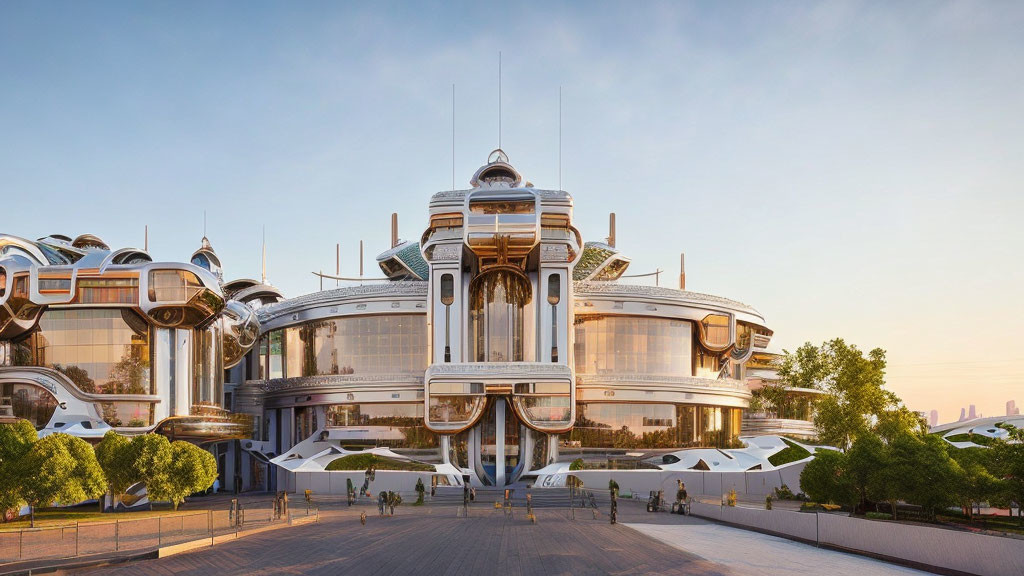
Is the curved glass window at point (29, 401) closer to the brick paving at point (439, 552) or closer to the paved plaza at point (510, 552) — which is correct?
the brick paving at point (439, 552)

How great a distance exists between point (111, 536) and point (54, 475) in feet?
41.9

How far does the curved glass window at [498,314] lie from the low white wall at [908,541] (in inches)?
1628

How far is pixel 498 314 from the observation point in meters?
81.6

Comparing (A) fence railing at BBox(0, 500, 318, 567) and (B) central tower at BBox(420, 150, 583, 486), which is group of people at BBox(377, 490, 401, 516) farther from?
(B) central tower at BBox(420, 150, 583, 486)

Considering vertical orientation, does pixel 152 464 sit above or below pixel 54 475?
below

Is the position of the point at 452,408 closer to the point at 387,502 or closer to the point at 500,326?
the point at 500,326

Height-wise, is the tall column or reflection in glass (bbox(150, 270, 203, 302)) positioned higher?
reflection in glass (bbox(150, 270, 203, 302))

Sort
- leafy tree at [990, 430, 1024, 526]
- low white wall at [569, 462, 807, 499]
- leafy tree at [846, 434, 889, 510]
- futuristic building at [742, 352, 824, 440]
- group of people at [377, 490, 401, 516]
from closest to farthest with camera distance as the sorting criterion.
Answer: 1. leafy tree at [990, 430, 1024, 526]
2. leafy tree at [846, 434, 889, 510]
3. group of people at [377, 490, 401, 516]
4. low white wall at [569, 462, 807, 499]
5. futuristic building at [742, 352, 824, 440]

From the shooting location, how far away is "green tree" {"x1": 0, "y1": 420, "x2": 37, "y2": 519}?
1789 inches

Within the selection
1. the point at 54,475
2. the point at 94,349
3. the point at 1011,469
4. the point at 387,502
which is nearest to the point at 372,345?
the point at 94,349

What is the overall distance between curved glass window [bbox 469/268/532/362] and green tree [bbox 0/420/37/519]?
4156 cm

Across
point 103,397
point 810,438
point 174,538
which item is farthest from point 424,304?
point 174,538

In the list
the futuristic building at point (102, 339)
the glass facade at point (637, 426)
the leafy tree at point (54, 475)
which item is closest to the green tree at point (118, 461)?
the leafy tree at point (54, 475)

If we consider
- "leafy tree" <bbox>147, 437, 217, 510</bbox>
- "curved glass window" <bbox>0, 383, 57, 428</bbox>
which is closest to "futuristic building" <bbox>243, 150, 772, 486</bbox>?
"curved glass window" <bbox>0, 383, 57, 428</bbox>
